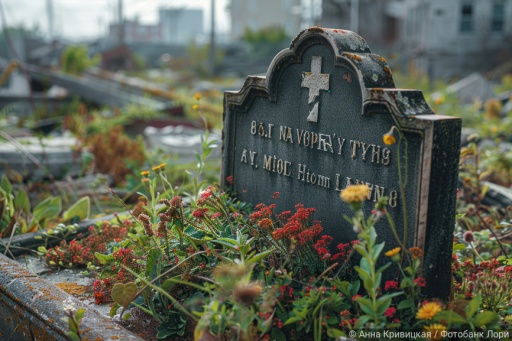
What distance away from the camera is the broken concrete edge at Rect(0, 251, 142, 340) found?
286cm

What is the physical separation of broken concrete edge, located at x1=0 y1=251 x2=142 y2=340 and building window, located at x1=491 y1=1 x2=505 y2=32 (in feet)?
81.6

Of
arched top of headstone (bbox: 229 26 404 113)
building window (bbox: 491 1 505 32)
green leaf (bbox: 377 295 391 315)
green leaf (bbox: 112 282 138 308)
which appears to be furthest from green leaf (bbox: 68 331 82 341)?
building window (bbox: 491 1 505 32)

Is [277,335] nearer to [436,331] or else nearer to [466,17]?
[436,331]

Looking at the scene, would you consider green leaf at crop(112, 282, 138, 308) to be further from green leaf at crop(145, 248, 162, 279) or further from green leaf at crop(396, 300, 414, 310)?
green leaf at crop(396, 300, 414, 310)

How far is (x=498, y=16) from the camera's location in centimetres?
2494

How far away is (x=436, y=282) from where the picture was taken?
2.99 metres

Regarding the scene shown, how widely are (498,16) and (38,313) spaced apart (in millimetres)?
25394

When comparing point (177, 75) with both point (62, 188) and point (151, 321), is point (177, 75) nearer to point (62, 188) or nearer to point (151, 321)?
point (62, 188)

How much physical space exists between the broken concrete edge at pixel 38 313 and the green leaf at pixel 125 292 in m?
0.13

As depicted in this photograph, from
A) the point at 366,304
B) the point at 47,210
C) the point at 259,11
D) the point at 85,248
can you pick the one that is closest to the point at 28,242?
the point at 47,210

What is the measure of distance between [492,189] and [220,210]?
9.52 feet

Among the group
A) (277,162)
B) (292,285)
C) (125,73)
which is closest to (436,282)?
(292,285)

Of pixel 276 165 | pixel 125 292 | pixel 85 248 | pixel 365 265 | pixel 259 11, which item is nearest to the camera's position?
pixel 365 265

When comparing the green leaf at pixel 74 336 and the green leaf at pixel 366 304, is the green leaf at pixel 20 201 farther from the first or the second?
the green leaf at pixel 366 304
